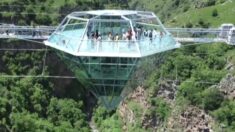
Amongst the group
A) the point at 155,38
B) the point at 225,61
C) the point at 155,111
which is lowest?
the point at 155,111

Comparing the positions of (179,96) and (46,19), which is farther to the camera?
(46,19)

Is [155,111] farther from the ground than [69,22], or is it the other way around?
[69,22]

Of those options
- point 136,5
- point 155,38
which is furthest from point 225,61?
point 136,5

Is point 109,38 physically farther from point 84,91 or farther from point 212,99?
point 84,91

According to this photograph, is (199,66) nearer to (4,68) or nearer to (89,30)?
(4,68)

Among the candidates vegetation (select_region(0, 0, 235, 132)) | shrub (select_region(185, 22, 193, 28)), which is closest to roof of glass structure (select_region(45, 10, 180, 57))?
vegetation (select_region(0, 0, 235, 132))

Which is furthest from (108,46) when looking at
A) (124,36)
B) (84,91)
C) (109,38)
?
(84,91)
